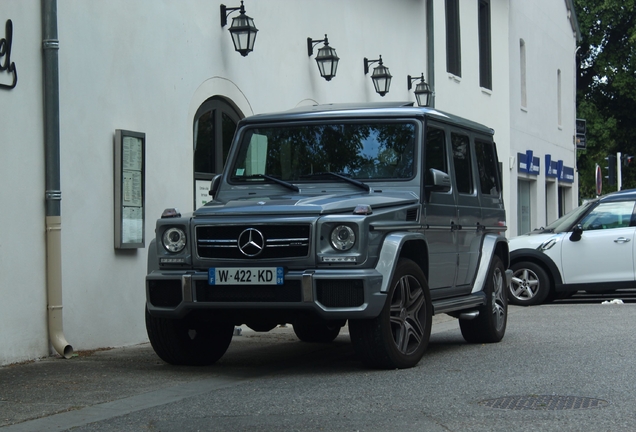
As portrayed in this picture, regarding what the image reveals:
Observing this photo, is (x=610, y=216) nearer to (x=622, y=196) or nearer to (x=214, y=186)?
(x=622, y=196)

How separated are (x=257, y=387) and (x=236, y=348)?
3.26 meters

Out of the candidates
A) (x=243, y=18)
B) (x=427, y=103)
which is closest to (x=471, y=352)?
(x=243, y=18)

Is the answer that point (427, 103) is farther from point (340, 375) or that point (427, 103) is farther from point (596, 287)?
point (340, 375)

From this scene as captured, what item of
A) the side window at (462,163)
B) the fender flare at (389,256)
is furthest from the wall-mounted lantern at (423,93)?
the fender flare at (389,256)

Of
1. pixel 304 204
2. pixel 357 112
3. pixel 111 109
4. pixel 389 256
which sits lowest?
pixel 389 256

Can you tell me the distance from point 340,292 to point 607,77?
39640 mm

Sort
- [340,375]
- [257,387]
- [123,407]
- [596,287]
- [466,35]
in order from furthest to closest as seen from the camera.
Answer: [466,35]
[596,287]
[340,375]
[257,387]
[123,407]

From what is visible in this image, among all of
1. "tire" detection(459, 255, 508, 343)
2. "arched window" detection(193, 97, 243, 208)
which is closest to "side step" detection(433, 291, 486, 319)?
"tire" detection(459, 255, 508, 343)

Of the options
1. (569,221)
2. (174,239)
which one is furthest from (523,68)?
(174,239)

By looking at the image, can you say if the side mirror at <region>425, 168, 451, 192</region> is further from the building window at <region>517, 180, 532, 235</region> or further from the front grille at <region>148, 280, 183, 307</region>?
the building window at <region>517, 180, 532, 235</region>

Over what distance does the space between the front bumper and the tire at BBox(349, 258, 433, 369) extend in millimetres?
230

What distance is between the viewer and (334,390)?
7.41 metres

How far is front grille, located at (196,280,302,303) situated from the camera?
7977 mm

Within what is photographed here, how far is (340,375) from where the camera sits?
8242 mm
